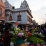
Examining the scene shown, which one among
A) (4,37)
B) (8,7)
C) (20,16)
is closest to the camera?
(4,37)

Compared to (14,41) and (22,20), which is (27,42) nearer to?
(14,41)

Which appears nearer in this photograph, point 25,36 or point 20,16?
point 25,36

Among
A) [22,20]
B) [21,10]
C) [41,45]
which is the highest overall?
[21,10]

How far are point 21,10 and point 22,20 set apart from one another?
2.90 metres

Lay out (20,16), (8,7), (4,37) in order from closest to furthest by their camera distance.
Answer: (4,37) → (8,7) → (20,16)

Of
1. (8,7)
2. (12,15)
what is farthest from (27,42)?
(12,15)

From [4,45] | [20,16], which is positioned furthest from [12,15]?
[4,45]

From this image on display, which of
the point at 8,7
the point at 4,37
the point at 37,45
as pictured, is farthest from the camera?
the point at 8,7

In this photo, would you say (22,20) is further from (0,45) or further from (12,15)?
(0,45)

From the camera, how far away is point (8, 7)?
39.2m

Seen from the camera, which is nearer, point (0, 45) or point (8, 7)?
point (0, 45)

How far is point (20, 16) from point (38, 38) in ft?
115

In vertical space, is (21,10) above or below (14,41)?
above

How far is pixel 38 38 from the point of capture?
7.34 meters
